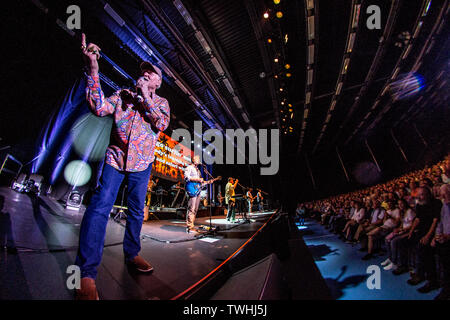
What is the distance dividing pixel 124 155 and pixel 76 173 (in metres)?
7.04

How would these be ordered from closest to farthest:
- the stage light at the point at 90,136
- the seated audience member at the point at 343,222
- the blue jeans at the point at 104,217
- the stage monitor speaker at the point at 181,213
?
the blue jeans at the point at 104,217 < the stage monitor speaker at the point at 181,213 < the stage light at the point at 90,136 < the seated audience member at the point at 343,222

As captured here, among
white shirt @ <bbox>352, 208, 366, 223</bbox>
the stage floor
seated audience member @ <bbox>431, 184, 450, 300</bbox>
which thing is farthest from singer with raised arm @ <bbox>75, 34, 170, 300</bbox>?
white shirt @ <bbox>352, 208, 366, 223</bbox>

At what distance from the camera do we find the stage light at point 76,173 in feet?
20.0

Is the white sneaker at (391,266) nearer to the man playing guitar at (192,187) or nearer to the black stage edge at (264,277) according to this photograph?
the black stage edge at (264,277)

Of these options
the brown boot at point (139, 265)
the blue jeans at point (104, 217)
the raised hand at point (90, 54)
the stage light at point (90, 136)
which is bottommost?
the brown boot at point (139, 265)

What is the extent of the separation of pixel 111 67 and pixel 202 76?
2607mm

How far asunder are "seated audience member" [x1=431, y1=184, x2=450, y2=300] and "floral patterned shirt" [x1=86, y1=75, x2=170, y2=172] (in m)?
4.02

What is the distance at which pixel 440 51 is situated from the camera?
21.4 feet

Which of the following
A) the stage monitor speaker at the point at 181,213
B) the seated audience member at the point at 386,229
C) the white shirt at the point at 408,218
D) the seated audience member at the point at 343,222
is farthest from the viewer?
the seated audience member at the point at 343,222

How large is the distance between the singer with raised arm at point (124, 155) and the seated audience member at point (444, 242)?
12.3ft

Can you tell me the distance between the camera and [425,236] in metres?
2.68

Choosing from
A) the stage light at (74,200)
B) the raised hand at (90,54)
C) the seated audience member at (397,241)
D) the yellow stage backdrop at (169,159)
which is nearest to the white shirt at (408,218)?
the seated audience member at (397,241)

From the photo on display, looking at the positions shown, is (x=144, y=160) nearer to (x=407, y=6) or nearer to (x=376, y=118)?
(x=407, y=6)
